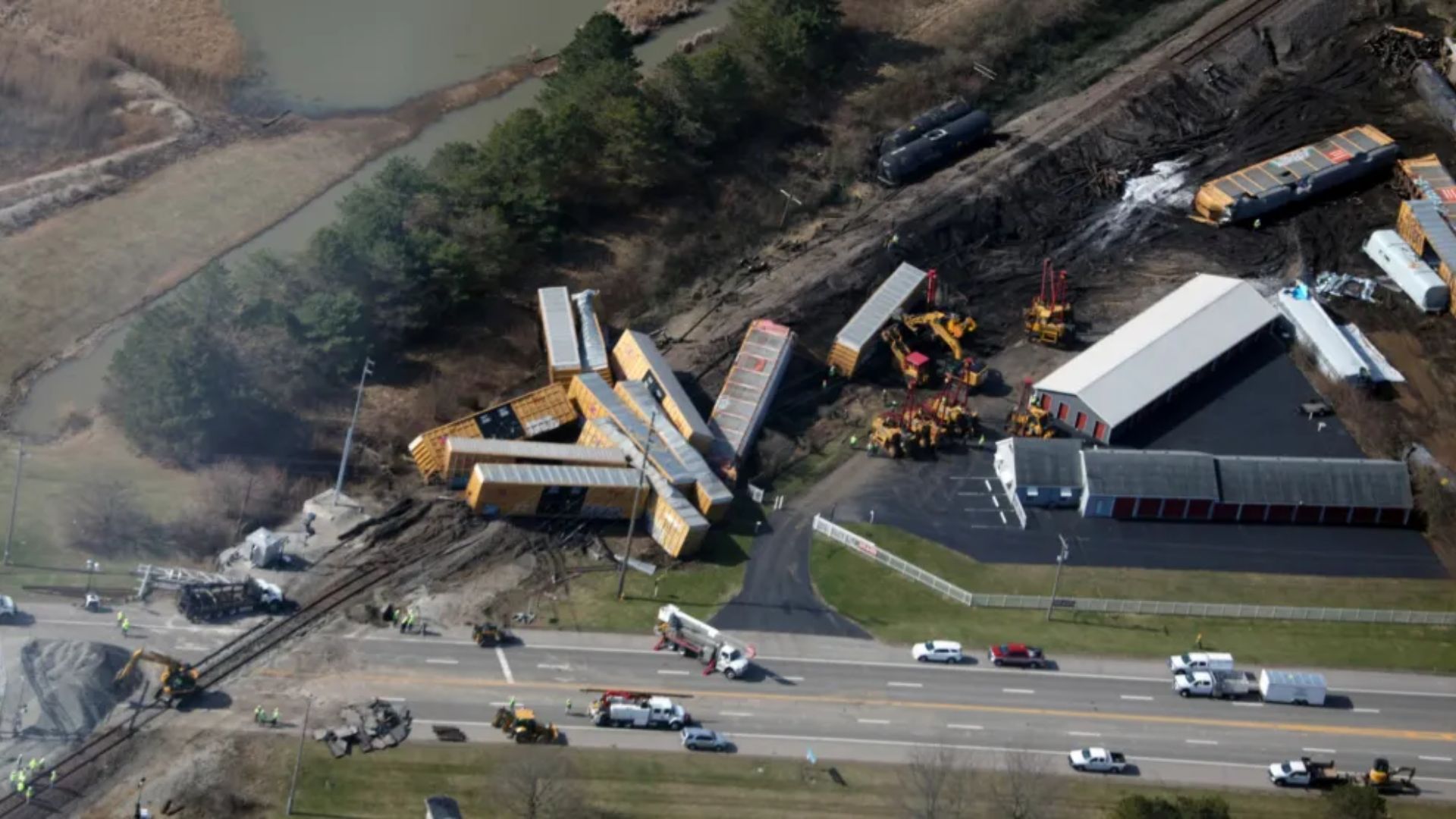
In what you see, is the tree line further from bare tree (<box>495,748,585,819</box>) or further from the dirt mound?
bare tree (<box>495,748,585,819</box>)

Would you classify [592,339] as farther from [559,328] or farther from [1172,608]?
[1172,608]

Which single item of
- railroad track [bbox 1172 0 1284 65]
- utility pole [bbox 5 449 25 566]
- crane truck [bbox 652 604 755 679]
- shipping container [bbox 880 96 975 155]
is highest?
railroad track [bbox 1172 0 1284 65]

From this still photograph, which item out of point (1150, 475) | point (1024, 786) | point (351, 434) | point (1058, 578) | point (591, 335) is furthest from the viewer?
point (591, 335)

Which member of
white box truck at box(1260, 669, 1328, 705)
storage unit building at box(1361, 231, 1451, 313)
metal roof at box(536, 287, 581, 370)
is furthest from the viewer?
storage unit building at box(1361, 231, 1451, 313)

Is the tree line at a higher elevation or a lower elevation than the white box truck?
higher

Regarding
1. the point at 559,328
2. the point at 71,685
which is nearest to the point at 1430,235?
the point at 559,328

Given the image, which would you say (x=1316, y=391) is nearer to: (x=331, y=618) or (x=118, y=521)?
(x=331, y=618)

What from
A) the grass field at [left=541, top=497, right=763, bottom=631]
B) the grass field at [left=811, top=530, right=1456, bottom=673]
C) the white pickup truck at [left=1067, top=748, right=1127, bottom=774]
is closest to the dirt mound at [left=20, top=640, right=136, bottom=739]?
the grass field at [left=541, top=497, right=763, bottom=631]
